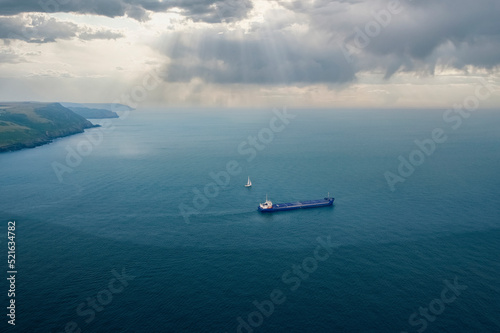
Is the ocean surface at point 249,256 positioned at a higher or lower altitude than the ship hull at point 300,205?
lower

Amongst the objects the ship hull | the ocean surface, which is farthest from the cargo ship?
the ocean surface

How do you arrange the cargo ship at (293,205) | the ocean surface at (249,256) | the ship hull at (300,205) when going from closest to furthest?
1. the ocean surface at (249,256)
2. the cargo ship at (293,205)
3. the ship hull at (300,205)

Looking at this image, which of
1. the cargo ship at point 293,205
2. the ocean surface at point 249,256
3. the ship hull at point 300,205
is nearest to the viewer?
the ocean surface at point 249,256

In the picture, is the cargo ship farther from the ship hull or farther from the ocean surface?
the ocean surface

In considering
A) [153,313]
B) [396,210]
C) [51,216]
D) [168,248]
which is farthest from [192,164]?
[153,313]

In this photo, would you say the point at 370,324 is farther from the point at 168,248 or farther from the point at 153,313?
the point at 168,248

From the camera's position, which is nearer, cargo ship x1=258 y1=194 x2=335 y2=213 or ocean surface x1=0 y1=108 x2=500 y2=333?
ocean surface x1=0 y1=108 x2=500 y2=333

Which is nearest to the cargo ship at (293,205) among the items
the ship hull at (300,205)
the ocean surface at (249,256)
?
the ship hull at (300,205)

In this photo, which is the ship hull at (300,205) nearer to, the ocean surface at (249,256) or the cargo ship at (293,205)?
the cargo ship at (293,205)
